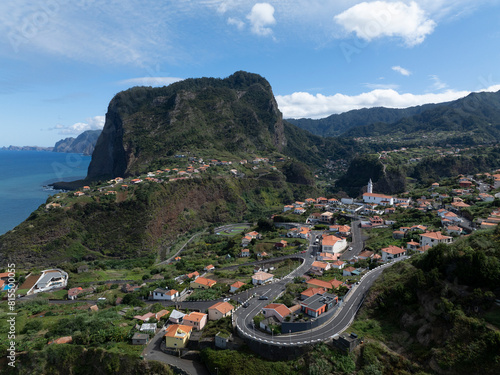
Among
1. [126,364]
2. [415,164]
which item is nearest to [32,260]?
[126,364]

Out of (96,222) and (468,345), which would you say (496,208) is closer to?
(468,345)

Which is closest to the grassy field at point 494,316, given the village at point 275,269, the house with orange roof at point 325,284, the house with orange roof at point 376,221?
the village at point 275,269

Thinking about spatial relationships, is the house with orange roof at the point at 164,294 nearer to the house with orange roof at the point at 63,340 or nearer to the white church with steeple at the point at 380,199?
Answer: the house with orange roof at the point at 63,340

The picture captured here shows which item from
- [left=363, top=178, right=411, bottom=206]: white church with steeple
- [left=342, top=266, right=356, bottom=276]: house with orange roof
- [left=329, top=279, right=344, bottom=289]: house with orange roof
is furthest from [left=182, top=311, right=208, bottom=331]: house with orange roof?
[left=363, top=178, right=411, bottom=206]: white church with steeple

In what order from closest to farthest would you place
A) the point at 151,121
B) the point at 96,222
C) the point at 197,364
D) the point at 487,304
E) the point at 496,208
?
the point at 487,304, the point at 197,364, the point at 496,208, the point at 96,222, the point at 151,121

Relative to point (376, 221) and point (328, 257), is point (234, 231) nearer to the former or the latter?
point (376, 221)

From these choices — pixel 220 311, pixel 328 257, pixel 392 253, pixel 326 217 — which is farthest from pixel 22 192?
pixel 392 253
